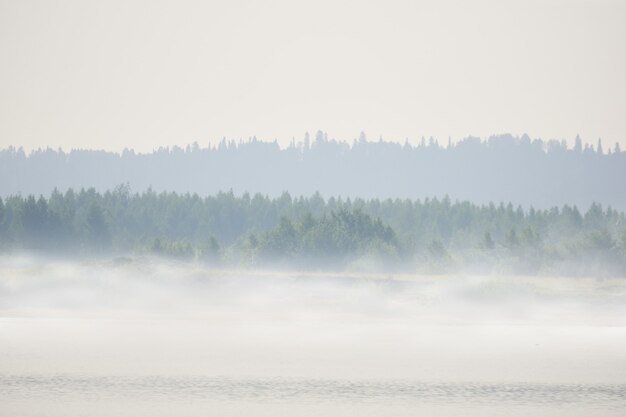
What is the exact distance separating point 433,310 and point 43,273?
102 ft

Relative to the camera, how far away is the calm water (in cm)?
3353

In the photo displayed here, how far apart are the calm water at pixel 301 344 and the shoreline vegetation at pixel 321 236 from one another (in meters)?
18.7

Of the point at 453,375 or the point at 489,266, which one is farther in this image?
the point at 489,266

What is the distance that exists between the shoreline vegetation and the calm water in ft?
61.3

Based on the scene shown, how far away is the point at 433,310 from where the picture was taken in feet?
249

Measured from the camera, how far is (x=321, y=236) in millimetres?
113188

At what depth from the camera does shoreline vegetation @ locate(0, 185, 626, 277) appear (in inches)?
4382

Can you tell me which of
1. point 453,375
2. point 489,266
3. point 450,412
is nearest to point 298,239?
point 489,266

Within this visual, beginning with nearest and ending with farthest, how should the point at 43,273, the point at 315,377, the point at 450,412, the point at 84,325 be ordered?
the point at 450,412 < the point at 315,377 < the point at 84,325 < the point at 43,273

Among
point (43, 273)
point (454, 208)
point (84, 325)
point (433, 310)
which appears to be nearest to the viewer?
point (84, 325)

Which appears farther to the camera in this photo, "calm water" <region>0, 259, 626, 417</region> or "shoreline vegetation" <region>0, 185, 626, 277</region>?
"shoreline vegetation" <region>0, 185, 626, 277</region>

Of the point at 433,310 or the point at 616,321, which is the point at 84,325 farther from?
the point at 616,321

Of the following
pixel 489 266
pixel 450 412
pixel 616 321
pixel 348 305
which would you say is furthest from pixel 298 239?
pixel 450 412

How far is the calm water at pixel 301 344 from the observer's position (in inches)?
1320
